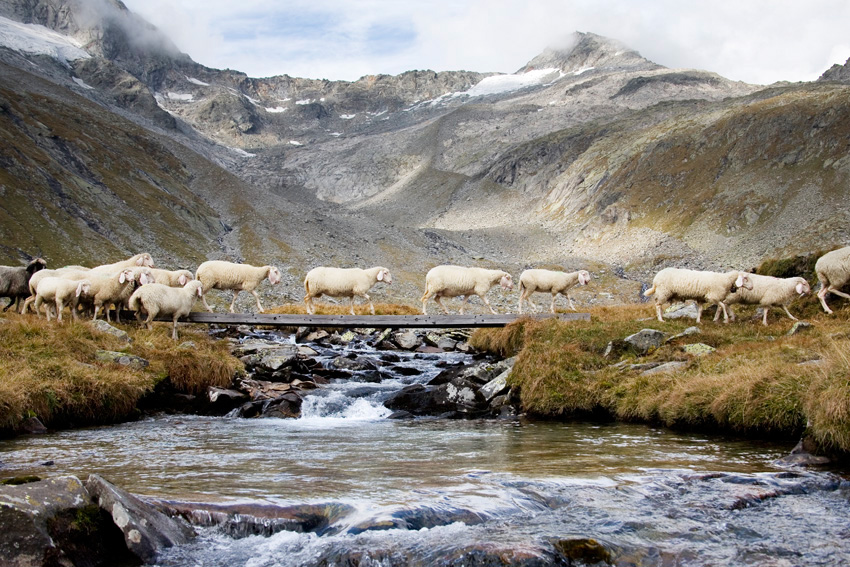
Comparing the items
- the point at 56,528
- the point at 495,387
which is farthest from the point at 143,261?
the point at 56,528

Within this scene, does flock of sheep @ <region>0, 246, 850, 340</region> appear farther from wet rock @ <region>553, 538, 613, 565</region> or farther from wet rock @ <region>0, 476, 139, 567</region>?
wet rock @ <region>0, 476, 139, 567</region>

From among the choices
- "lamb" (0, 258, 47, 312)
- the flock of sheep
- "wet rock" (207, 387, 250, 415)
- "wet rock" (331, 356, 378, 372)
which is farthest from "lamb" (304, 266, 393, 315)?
"wet rock" (207, 387, 250, 415)

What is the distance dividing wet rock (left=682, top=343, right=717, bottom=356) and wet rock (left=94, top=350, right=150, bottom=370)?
14.8 meters

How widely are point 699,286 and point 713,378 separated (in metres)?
8.98

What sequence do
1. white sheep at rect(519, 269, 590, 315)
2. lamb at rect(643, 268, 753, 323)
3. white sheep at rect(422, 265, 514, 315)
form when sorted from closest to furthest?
lamb at rect(643, 268, 753, 323) → white sheep at rect(519, 269, 590, 315) → white sheep at rect(422, 265, 514, 315)

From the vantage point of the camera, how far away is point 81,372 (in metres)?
14.2

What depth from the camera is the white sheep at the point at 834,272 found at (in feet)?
60.4

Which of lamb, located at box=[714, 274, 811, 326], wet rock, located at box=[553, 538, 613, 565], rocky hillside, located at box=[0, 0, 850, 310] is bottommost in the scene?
wet rock, located at box=[553, 538, 613, 565]

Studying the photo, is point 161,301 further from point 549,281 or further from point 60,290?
point 549,281

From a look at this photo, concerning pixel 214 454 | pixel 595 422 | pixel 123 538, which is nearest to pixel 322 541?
pixel 123 538

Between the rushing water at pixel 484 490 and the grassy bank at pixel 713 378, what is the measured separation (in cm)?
81

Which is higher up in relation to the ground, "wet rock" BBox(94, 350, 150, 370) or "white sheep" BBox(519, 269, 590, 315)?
"white sheep" BBox(519, 269, 590, 315)

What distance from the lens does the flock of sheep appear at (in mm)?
19531

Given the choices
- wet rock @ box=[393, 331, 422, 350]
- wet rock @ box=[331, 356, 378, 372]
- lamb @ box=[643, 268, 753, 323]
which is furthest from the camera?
wet rock @ box=[393, 331, 422, 350]
